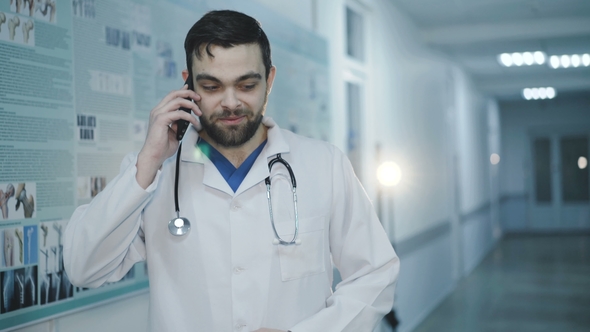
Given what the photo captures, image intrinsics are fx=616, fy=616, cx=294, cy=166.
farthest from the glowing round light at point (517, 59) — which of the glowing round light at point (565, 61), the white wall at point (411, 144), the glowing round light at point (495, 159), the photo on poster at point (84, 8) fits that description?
the photo on poster at point (84, 8)

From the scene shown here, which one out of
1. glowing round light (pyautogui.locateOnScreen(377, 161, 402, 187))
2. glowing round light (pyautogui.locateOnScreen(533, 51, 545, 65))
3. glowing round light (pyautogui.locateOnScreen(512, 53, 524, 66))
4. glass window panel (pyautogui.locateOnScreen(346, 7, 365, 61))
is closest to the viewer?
glowing round light (pyautogui.locateOnScreen(377, 161, 402, 187))

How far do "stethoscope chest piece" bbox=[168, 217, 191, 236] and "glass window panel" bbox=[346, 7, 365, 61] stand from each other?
3.49 metres

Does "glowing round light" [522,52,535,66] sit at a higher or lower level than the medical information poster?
higher

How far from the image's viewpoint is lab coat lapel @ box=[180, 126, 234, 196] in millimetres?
1538

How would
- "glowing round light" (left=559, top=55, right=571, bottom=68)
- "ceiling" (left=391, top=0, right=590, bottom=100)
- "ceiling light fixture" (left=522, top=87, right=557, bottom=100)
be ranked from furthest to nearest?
"ceiling light fixture" (left=522, top=87, right=557, bottom=100)
"glowing round light" (left=559, top=55, right=571, bottom=68)
"ceiling" (left=391, top=0, right=590, bottom=100)

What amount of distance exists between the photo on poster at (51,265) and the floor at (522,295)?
4.80m

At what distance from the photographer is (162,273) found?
152 cm

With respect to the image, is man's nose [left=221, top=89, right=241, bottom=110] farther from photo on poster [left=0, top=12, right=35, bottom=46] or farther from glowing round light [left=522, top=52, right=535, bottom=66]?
glowing round light [left=522, top=52, right=535, bottom=66]

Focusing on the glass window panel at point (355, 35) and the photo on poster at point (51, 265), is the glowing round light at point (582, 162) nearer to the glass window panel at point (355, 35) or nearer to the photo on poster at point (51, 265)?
the glass window panel at point (355, 35)

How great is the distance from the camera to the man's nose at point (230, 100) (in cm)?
145

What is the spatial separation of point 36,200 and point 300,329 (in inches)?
34.1

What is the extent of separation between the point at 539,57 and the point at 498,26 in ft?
Answer: 6.90

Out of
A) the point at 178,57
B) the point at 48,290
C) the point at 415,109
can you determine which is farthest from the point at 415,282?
the point at 48,290

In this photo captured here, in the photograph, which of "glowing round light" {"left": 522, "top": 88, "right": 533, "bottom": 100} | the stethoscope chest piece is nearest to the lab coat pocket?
the stethoscope chest piece
